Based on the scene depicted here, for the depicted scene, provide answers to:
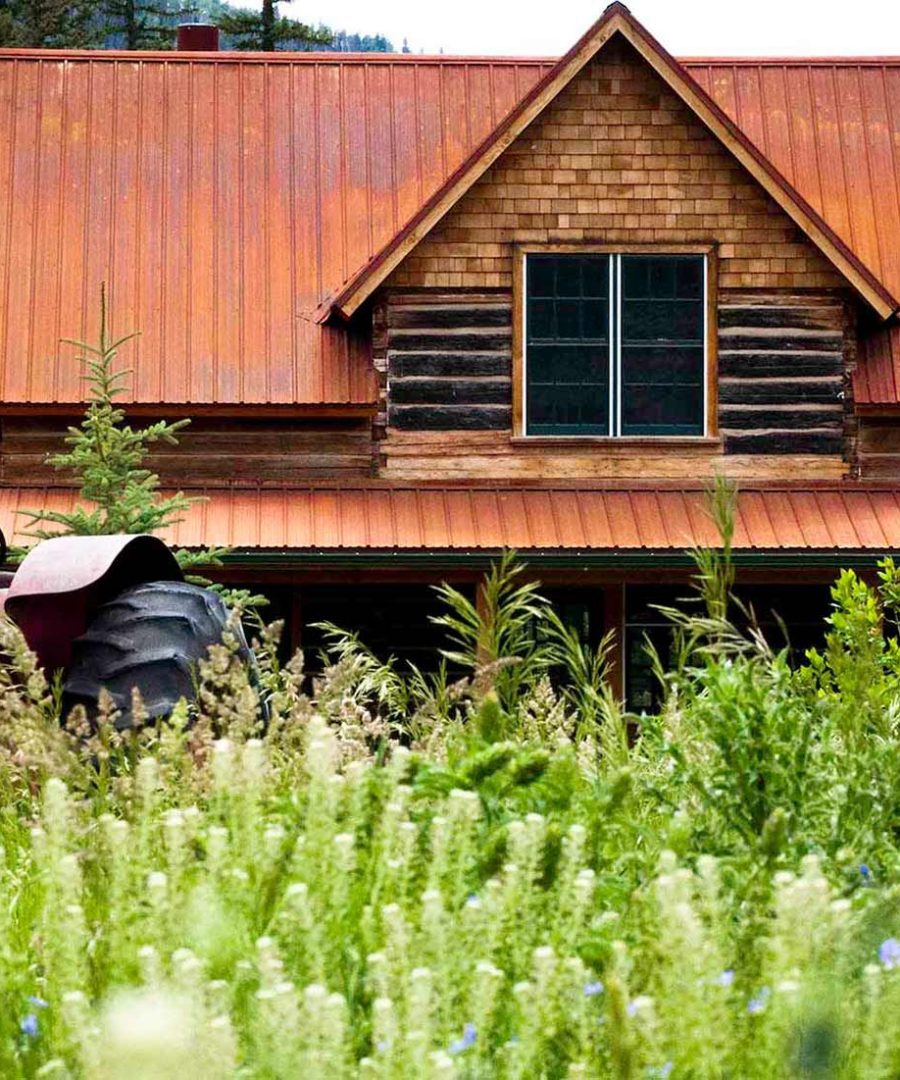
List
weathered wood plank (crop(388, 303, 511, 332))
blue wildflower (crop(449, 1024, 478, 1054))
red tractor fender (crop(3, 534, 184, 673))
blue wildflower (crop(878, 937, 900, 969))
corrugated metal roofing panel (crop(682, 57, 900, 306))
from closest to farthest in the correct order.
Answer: blue wildflower (crop(449, 1024, 478, 1054)) < blue wildflower (crop(878, 937, 900, 969)) < red tractor fender (crop(3, 534, 184, 673)) < weathered wood plank (crop(388, 303, 511, 332)) < corrugated metal roofing panel (crop(682, 57, 900, 306))

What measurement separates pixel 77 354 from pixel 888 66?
8.66m

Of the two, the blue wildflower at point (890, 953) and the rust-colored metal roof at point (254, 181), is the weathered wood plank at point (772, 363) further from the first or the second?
the blue wildflower at point (890, 953)

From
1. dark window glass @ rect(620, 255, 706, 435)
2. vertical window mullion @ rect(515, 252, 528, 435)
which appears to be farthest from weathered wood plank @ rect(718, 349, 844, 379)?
vertical window mullion @ rect(515, 252, 528, 435)

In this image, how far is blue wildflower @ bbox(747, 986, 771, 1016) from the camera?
292 cm

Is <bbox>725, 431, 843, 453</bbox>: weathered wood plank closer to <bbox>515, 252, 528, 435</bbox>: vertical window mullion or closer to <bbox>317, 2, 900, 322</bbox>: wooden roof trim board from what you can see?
<bbox>317, 2, 900, 322</bbox>: wooden roof trim board

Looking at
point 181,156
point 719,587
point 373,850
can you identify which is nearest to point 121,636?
point 719,587

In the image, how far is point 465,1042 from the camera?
2.86 m

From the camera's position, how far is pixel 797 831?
13.2ft

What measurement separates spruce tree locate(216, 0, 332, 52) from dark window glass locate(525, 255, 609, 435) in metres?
19.5

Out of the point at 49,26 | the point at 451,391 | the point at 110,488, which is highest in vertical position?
the point at 49,26

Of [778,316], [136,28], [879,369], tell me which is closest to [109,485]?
[778,316]

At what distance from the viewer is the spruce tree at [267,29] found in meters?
36.0

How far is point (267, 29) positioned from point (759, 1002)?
34672 mm

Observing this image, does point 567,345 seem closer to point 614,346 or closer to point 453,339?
point 614,346
